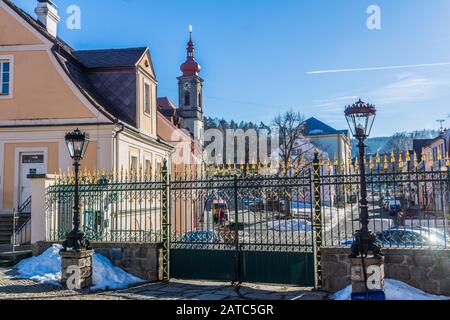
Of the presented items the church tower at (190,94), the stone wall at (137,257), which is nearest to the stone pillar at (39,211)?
the stone wall at (137,257)

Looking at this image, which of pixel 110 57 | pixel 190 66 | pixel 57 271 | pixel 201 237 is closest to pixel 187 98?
pixel 190 66

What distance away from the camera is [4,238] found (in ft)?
47.9

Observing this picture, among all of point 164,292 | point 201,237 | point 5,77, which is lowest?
point 164,292

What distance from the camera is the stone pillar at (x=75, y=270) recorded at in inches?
382

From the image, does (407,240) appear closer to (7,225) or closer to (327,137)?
(7,225)

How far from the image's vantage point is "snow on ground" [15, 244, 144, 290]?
10.3m

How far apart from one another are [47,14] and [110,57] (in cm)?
313

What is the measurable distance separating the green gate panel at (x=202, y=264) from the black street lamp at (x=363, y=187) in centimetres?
349

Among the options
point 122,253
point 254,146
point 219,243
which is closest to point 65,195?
point 122,253

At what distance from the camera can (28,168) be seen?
1683 cm

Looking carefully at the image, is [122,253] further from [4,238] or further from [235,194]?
[4,238]

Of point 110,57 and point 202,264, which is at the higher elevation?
point 110,57

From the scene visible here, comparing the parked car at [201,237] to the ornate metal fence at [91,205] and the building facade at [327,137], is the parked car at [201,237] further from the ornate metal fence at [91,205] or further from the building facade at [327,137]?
the building facade at [327,137]
